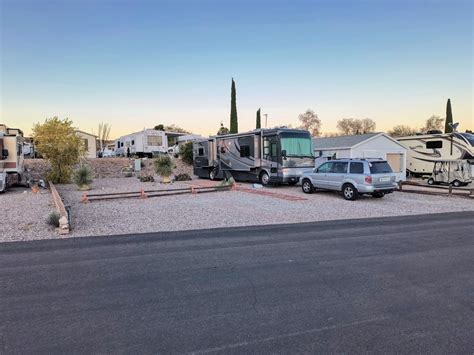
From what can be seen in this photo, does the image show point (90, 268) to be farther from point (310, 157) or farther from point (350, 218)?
point (310, 157)

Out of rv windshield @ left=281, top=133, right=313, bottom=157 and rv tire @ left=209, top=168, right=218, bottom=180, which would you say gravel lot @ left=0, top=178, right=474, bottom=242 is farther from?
rv tire @ left=209, top=168, right=218, bottom=180

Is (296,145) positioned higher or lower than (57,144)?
lower

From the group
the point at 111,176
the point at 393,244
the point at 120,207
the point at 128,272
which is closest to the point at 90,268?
the point at 128,272

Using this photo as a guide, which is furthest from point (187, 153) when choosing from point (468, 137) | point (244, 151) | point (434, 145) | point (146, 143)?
point (468, 137)

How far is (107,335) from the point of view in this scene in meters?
3.14

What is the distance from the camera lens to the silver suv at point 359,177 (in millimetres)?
12375

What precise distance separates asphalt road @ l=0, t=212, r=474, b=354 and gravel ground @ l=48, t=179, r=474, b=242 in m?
1.62

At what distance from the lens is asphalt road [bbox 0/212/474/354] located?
9.96 ft

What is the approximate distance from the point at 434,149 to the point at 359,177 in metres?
13.3

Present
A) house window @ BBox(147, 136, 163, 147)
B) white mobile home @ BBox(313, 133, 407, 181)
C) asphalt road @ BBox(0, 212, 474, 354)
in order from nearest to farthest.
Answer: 1. asphalt road @ BBox(0, 212, 474, 354)
2. white mobile home @ BBox(313, 133, 407, 181)
3. house window @ BBox(147, 136, 163, 147)

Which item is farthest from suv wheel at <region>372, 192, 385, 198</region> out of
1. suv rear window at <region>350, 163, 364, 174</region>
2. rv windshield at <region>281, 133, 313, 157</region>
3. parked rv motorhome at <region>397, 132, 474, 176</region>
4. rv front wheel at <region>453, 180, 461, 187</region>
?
parked rv motorhome at <region>397, 132, 474, 176</region>

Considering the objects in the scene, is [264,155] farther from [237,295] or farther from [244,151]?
[237,295]

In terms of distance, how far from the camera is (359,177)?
12531mm

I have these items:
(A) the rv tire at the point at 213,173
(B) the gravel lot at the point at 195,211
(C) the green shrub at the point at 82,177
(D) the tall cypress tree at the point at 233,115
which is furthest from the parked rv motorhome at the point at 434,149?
(C) the green shrub at the point at 82,177
